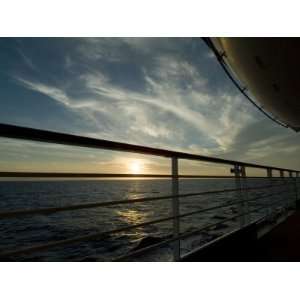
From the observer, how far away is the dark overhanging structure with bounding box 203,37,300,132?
10.6 feet

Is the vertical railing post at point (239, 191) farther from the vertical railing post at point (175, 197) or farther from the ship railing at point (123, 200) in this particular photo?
the vertical railing post at point (175, 197)

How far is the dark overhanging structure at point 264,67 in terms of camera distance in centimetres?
323

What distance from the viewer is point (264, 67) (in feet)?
13.0

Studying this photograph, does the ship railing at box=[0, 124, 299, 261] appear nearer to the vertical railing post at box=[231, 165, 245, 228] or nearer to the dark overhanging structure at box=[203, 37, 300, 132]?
the vertical railing post at box=[231, 165, 245, 228]

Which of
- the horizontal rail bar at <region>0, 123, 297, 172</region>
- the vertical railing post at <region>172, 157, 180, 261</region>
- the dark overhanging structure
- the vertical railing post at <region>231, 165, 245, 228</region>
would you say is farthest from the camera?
the dark overhanging structure

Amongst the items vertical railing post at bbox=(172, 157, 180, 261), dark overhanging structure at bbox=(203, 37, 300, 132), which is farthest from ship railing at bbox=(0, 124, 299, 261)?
dark overhanging structure at bbox=(203, 37, 300, 132)

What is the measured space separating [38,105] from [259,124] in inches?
475

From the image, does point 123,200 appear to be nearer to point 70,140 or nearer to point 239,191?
point 70,140

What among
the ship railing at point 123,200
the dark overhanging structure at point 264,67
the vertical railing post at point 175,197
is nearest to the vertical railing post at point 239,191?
the ship railing at point 123,200

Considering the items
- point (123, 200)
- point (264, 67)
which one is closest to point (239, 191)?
point (123, 200)
